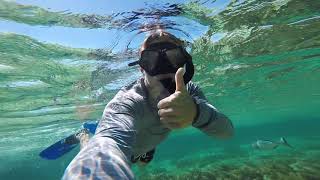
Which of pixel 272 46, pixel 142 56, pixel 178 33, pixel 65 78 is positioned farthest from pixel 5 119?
pixel 142 56

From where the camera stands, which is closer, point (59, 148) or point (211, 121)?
point (211, 121)

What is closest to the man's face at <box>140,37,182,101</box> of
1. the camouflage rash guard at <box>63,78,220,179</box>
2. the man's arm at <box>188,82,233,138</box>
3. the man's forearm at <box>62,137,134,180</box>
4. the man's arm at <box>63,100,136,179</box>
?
the camouflage rash guard at <box>63,78,220,179</box>

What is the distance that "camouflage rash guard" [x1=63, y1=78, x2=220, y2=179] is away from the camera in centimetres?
267

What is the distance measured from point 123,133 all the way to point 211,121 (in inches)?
58.9

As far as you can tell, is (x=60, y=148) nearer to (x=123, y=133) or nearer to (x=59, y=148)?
(x=59, y=148)

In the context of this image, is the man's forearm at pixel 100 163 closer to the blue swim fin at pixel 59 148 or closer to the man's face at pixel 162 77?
the man's face at pixel 162 77

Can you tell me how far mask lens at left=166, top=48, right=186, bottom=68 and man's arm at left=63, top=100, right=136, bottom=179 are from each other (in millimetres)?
798

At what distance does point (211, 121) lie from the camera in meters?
4.41

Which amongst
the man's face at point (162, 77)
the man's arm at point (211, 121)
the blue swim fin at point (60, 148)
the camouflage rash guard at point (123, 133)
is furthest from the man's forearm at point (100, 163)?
the blue swim fin at point (60, 148)

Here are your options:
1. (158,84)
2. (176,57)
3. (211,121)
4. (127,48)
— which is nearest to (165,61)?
(176,57)

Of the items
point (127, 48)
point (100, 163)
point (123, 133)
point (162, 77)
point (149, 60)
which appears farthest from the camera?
point (127, 48)

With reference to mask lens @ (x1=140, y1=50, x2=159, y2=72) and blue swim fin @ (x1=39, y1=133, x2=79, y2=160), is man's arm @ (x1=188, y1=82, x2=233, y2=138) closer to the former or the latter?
mask lens @ (x1=140, y1=50, x2=159, y2=72)

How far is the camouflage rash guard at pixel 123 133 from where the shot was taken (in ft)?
8.75

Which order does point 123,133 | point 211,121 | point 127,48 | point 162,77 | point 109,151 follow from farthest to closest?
point 127,48, point 211,121, point 162,77, point 123,133, point 109,151
